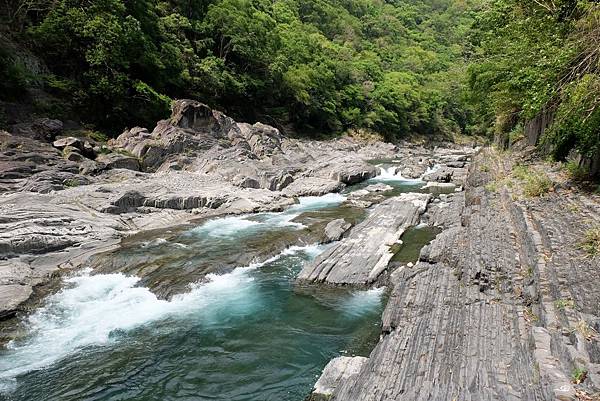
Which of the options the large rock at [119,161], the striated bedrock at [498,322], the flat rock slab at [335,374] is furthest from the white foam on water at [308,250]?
the large rock at [119,161]

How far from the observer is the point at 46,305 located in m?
10.9

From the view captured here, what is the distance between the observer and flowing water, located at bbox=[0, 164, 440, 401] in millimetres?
7855

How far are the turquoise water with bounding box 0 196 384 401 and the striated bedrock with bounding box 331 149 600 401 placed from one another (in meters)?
1.74

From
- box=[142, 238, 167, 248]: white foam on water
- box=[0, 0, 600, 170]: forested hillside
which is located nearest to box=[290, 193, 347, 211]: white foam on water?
box=[142, 238, 167, 248]: white foam on water

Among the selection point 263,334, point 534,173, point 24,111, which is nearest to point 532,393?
point 263,334

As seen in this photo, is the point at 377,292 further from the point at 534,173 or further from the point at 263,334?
the point at 534,173

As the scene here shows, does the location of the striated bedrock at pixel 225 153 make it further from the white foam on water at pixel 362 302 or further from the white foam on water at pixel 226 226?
the white foam on water at pixel 362 302

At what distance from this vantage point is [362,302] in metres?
11.2

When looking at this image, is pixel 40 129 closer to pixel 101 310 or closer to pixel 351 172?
pixel 101 310

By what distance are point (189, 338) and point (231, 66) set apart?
138 feet

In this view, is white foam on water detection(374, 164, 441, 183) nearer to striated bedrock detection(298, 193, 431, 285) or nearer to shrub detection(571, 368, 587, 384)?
striated bedrock detection(298, 193, 431, 285)

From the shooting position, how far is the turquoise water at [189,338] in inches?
308

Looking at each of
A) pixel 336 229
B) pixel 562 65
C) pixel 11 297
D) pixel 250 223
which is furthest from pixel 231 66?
pixel 562 65

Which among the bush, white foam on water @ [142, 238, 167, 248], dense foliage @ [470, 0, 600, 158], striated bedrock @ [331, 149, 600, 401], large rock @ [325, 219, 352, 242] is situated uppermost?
dense foliage @ [470, 0, 600, 158]
